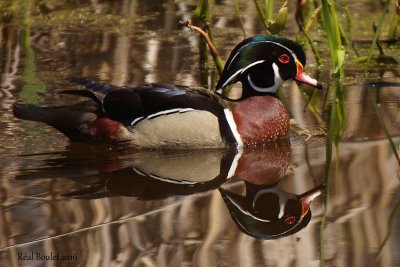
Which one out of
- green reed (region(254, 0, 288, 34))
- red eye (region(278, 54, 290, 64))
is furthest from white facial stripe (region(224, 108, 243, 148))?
green reed (region(254, 0, 288, 34))

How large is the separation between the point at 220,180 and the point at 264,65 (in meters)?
1.31

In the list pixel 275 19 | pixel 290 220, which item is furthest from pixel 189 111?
pixel 290 220

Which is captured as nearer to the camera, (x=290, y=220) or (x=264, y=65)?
(x=290, y=220)

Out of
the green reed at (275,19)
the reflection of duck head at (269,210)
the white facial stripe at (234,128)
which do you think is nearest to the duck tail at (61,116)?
the white facial stripe at (234,128)

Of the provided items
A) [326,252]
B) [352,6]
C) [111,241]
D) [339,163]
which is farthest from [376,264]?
[352,6]

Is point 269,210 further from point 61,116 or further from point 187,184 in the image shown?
point 61,116

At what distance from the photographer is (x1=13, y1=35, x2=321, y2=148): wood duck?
718 centimetres

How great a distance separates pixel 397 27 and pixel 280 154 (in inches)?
119

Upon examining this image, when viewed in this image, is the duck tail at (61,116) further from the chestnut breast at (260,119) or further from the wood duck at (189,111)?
the chestnut breast at (260,119)

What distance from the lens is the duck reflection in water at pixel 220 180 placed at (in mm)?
5773

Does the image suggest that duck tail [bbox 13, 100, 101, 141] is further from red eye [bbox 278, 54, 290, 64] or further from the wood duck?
red eye [bbox 278, 54, 290, 64]

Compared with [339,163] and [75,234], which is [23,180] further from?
[339,163]

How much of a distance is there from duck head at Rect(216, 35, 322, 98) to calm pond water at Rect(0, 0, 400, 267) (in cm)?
39

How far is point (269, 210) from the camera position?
591 cm
